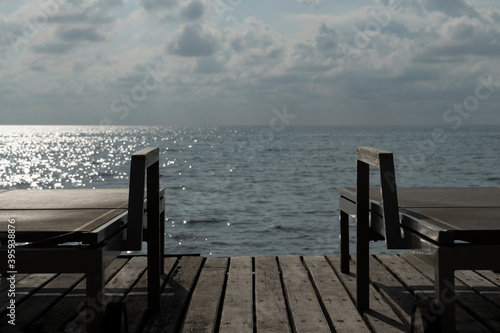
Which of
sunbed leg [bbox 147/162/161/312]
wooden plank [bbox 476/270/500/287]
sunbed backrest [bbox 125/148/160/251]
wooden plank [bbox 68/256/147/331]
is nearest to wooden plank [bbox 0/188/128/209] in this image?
sunbed leg [bbox 147/162/161/312]

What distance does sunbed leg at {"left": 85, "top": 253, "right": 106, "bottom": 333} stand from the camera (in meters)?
3.18

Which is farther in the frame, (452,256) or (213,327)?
(213,327)

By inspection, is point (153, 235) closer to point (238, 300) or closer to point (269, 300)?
point (238, 300)

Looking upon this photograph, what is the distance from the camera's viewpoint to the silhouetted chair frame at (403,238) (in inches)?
124

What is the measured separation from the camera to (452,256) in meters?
3.15

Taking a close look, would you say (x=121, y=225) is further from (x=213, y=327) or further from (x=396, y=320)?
(x=396, y=320)

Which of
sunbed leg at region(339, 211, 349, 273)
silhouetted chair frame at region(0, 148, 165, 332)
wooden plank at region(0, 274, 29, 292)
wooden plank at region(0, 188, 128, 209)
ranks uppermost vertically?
wooden plank at region(0, 188, 128, 209)

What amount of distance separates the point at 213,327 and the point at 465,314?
1.86 m

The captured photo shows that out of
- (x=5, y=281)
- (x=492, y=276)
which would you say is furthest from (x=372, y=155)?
(x=5, y=281)

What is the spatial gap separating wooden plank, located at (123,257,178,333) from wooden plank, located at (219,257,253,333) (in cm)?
58

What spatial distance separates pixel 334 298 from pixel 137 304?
1548mm

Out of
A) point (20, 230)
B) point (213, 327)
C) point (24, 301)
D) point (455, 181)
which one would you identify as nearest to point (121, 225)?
point (20, 230)

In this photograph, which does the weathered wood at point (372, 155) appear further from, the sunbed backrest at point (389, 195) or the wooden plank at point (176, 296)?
the wooden plank at point (176, 296)

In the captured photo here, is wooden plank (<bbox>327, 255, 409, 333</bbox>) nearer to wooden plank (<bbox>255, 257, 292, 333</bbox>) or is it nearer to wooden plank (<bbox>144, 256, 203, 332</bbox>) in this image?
wooden plank (<bbox>255, 257, 292, 333</bbox>)
